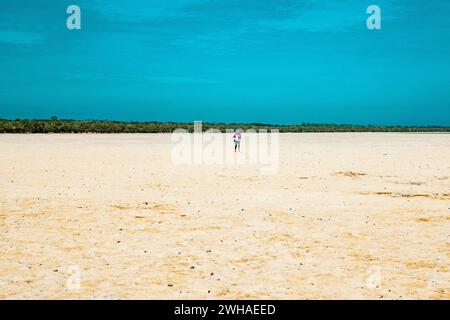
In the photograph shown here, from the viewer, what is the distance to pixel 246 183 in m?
20.1

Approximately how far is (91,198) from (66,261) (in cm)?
708

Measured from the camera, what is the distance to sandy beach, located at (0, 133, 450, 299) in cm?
763

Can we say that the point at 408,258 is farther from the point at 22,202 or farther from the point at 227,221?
the point at 22,202

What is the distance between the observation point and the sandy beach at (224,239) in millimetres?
7633

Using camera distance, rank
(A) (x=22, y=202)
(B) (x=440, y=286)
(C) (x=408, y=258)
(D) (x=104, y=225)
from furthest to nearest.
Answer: (A) (x=22, y=202), (D) (x=104, y=225), (C) (x=408, y=258), (B) (x=440, y=286)

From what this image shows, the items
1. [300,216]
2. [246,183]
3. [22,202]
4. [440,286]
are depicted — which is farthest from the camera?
[246,183]

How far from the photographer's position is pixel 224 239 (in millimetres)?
10586

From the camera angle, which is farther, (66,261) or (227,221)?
(227,221)

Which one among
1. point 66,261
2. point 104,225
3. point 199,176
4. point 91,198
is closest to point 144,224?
point 104,225

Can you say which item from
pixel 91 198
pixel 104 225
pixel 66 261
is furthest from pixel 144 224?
pixel 91 198

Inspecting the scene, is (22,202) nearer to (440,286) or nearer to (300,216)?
(300,216)

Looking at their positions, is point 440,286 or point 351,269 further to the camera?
point 351,269
